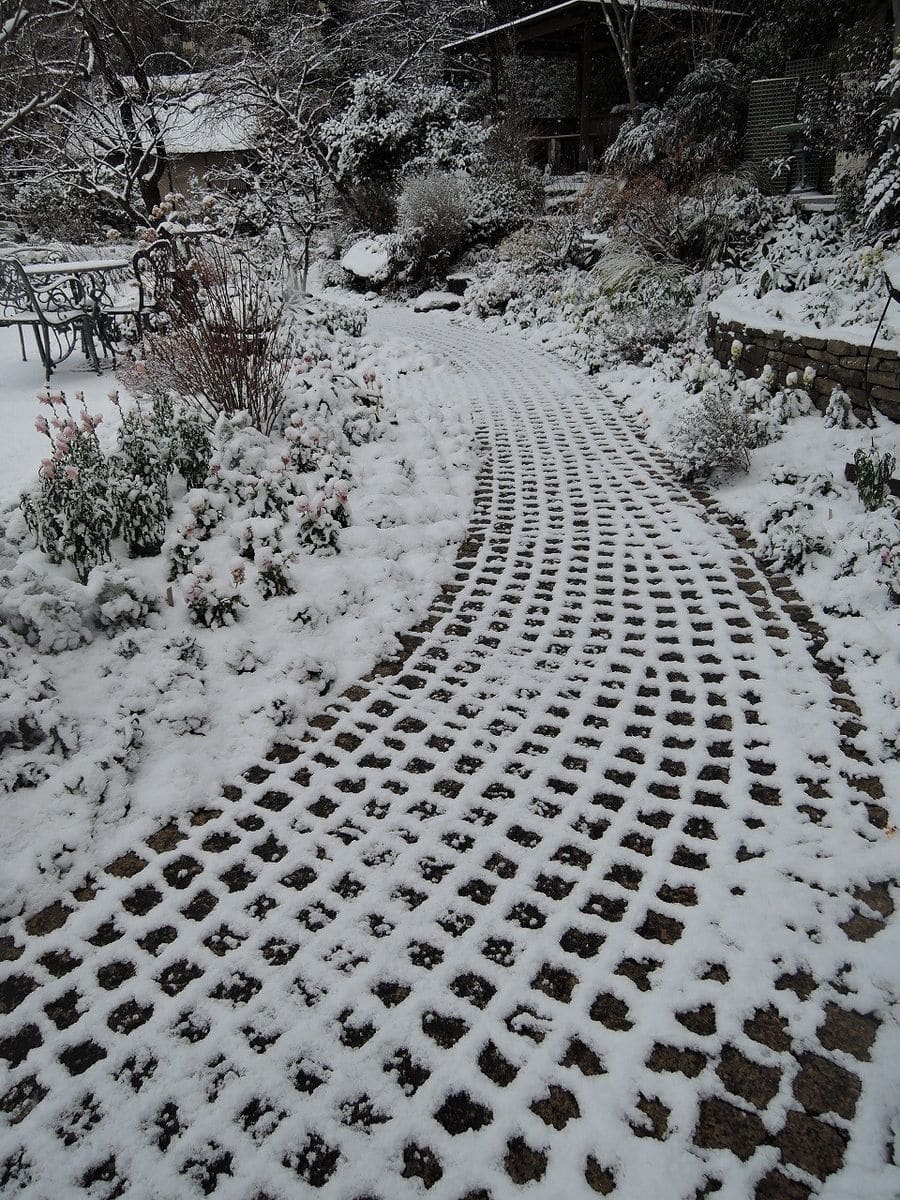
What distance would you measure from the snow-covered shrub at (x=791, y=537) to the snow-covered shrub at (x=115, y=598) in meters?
3.31

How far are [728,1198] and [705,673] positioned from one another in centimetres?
195

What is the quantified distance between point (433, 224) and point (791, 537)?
430 inches

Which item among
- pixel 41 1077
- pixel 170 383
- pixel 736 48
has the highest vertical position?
pixel 736 48

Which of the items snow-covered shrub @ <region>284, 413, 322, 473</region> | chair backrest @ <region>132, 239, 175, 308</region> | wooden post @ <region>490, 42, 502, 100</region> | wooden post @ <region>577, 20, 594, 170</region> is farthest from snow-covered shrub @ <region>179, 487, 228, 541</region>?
wooden post @ <region>490, 42, 502, 100</region>

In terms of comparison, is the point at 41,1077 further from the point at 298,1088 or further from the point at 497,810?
the point at 497,810

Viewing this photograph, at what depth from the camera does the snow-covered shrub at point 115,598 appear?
9.78 feet

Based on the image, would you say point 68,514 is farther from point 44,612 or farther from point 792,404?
point 792,404

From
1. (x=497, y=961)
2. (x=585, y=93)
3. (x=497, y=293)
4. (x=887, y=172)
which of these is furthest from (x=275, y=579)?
(x=585, y=93)

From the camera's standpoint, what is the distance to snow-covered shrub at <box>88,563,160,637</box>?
2.98 meters

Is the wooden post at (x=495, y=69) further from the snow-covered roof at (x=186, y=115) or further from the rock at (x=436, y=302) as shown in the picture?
the rock at (x=436, y=302)

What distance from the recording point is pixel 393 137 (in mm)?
13812

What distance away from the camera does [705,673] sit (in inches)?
120

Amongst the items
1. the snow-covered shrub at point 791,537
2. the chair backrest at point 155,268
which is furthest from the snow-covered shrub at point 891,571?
the chair backrest at point 155,268

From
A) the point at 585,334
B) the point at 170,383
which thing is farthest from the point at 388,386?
the point at 585,334
